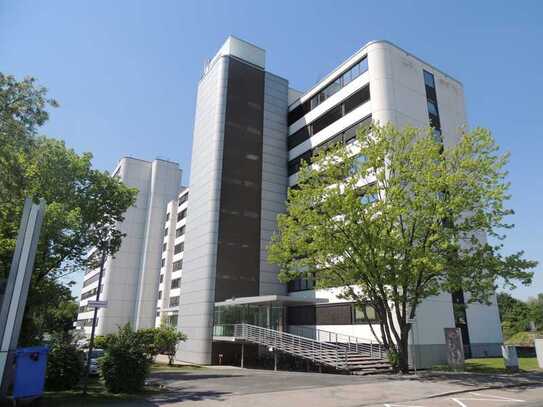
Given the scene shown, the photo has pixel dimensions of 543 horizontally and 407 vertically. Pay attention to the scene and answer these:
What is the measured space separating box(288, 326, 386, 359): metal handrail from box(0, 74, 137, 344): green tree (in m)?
17.9

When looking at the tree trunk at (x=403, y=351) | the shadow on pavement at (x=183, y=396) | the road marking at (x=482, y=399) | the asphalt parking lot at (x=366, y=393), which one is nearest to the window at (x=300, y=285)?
the tree trunk at (x=403, y=351)

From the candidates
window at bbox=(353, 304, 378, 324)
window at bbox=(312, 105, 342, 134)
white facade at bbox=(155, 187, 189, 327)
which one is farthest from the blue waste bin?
white facade at bbox=(155, 187, 189, 327)

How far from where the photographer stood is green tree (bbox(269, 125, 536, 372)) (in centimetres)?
1991

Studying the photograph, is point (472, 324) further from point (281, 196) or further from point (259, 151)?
point (259, 151)

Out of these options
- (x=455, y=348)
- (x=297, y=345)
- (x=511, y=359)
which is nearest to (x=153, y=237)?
(x=297, y=345)

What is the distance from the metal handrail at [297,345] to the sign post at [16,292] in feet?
56.3

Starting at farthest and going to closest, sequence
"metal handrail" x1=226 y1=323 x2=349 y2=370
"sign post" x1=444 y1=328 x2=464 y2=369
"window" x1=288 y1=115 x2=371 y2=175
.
Result: "window" x1=288 y1=115 x2=371 y2=175 → "metal handrail" x1=226 y1=323 x2=349 y2=370 → "sign post" x1=444 y1=328 x2=464 y2=369

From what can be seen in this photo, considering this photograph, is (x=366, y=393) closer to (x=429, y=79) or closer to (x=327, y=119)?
(x=327, y=119)

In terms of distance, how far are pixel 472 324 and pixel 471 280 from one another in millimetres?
12048

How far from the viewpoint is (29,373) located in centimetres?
1096

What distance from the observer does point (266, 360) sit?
32875 mm

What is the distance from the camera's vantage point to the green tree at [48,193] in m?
15.7

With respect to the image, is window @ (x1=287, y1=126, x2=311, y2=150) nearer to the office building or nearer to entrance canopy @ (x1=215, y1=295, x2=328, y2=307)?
the office building

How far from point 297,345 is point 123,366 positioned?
1554 centimetres
